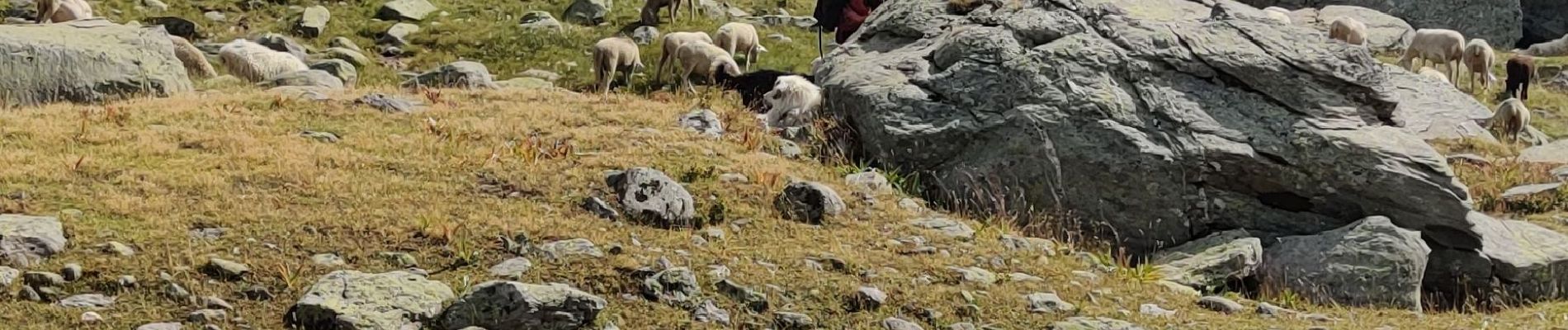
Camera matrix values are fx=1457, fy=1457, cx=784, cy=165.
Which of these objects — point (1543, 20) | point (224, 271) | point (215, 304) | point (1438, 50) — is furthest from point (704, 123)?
point (1543, 20)

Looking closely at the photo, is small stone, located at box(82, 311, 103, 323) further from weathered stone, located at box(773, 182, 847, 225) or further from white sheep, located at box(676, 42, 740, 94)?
white sheep, located at box(676, 42, 740, 94)

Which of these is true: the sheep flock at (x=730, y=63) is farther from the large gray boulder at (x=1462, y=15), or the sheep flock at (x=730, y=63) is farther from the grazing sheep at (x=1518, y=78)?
the large gray boulder at (x=1462, y=15)

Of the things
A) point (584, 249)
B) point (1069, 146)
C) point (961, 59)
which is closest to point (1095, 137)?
point (1069, 146)

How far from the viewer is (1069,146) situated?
46.5 ft

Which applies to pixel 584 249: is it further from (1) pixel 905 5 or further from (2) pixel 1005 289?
(1) pixel 905 5

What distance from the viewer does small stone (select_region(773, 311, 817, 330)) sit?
9.53m

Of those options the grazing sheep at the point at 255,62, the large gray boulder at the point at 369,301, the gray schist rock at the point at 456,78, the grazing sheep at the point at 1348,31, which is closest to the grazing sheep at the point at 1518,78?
the grazing sheep at the point at 1348,31

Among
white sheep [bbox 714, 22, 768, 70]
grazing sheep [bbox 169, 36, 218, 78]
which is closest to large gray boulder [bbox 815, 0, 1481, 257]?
white sheep [bbox 714, 22, 768, 70]

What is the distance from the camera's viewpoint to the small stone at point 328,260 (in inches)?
384

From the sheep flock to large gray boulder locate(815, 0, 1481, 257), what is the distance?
67 centimetres

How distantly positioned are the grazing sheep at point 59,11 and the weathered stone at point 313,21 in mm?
3799

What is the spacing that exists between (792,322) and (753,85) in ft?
33.9

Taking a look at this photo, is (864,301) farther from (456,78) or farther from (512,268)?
(456,78)

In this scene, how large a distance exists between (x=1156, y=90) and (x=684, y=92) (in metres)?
7.18
